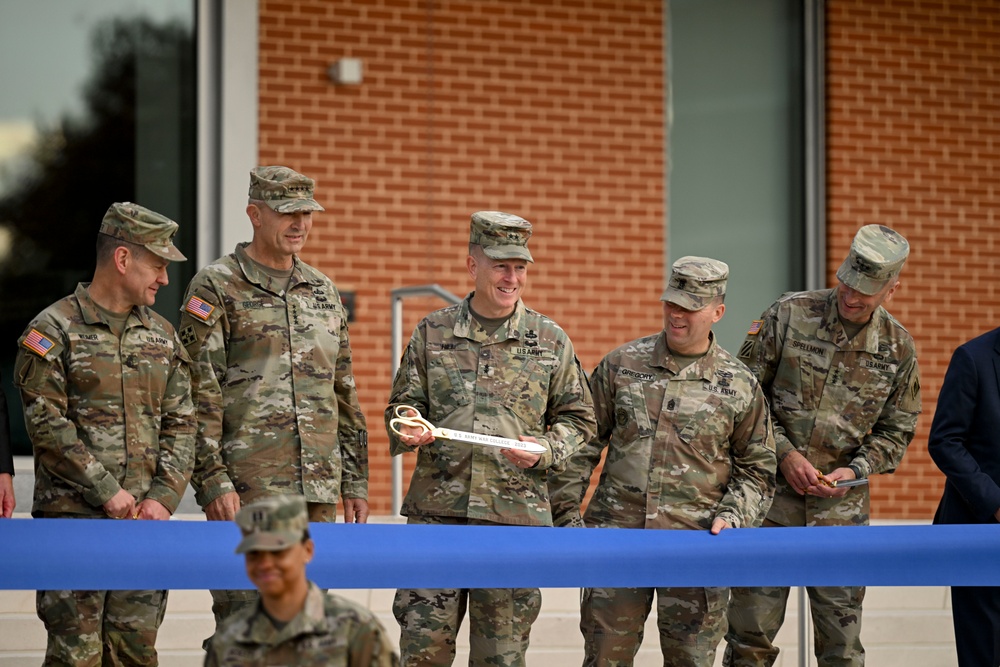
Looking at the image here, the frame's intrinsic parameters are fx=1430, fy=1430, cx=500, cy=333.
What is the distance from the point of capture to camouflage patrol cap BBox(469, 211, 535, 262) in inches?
204

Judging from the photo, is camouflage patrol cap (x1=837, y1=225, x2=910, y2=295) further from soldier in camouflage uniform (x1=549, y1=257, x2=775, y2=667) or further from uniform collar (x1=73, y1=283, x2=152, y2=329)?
uniform collar (x1=73, y1=283, x2=152, y2=329)

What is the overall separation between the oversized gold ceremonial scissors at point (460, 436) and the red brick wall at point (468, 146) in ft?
12.5

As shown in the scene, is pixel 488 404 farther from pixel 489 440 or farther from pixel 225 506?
pixel 225 506

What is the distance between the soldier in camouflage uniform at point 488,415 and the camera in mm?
5070

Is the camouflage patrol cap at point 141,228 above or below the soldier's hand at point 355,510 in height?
above

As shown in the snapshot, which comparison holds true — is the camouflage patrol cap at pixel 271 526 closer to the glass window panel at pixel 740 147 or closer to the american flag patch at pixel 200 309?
the american flag patch at pixel 200 309

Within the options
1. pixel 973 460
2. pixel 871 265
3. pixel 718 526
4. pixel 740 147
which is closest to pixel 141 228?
pixel 718 526

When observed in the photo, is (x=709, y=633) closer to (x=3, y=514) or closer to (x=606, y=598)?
(x=606, y=598)

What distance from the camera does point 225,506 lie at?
509 centimetres

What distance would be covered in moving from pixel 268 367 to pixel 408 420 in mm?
653

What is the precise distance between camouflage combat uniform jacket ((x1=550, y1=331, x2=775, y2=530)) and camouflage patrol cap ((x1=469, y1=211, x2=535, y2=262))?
2.07 ft

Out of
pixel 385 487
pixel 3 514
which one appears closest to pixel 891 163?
pixel 385 487

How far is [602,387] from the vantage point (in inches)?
216

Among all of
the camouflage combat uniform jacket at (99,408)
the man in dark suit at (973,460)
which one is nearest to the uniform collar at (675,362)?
the man in dark suit at (973,460)
